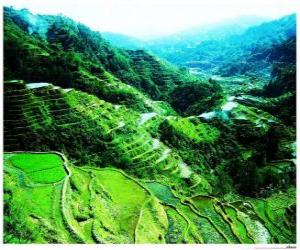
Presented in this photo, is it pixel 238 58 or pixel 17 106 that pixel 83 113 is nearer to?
pixel 17 106

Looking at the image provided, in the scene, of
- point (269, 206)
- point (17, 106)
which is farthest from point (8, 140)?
point (269, 206)

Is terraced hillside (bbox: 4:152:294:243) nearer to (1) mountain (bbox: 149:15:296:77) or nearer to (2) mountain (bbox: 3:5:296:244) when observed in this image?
(2) mountain (bbox: 3:5:296:244)

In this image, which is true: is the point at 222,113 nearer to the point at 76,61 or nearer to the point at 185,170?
the point at 185,170

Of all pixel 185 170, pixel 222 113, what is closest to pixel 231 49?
pixel 222 113

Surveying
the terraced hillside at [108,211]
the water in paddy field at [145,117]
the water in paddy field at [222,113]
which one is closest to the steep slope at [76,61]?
the water in paddy field at [145,117]

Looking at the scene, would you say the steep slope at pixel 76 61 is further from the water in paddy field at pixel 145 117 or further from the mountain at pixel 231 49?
the mountain at pixel 231 49

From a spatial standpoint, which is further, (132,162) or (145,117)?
(145,117)
